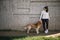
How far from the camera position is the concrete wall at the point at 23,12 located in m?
17.4

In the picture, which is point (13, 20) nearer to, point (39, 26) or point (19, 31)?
point (19, 31)

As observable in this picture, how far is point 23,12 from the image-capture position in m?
17.5

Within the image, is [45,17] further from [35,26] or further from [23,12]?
[23,12]

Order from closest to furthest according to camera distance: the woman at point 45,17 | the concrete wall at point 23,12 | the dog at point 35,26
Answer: the dog at point 35,26, the woman at point 45,17, the concrete wall at point 23,12

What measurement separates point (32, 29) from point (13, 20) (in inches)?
61.1

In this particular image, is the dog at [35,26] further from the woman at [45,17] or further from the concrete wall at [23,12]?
the concrete wall at [23,12]

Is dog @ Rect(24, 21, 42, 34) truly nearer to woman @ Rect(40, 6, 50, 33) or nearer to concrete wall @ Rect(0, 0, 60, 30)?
woman @ Rect(40, 6, 50, 33)

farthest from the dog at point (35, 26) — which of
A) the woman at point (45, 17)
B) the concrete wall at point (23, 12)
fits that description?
the concrete wall at point (23, 12)

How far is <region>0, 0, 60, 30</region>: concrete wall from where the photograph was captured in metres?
17.4

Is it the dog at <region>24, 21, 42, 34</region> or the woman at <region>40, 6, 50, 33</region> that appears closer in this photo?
the dog at <region>24, 21, 42, 34</region>

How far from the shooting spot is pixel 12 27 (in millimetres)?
17531

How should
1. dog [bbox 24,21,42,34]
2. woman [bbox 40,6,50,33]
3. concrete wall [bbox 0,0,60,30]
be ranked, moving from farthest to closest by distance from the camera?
1. concrete wall [bbox 0,0,60,30]
2. woman [bbox 40,6,50,33]
3. dog [bbox 24,21,42,34]

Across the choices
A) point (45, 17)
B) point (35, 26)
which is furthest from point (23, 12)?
point (45, 17)

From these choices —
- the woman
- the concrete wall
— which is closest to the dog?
the woman
